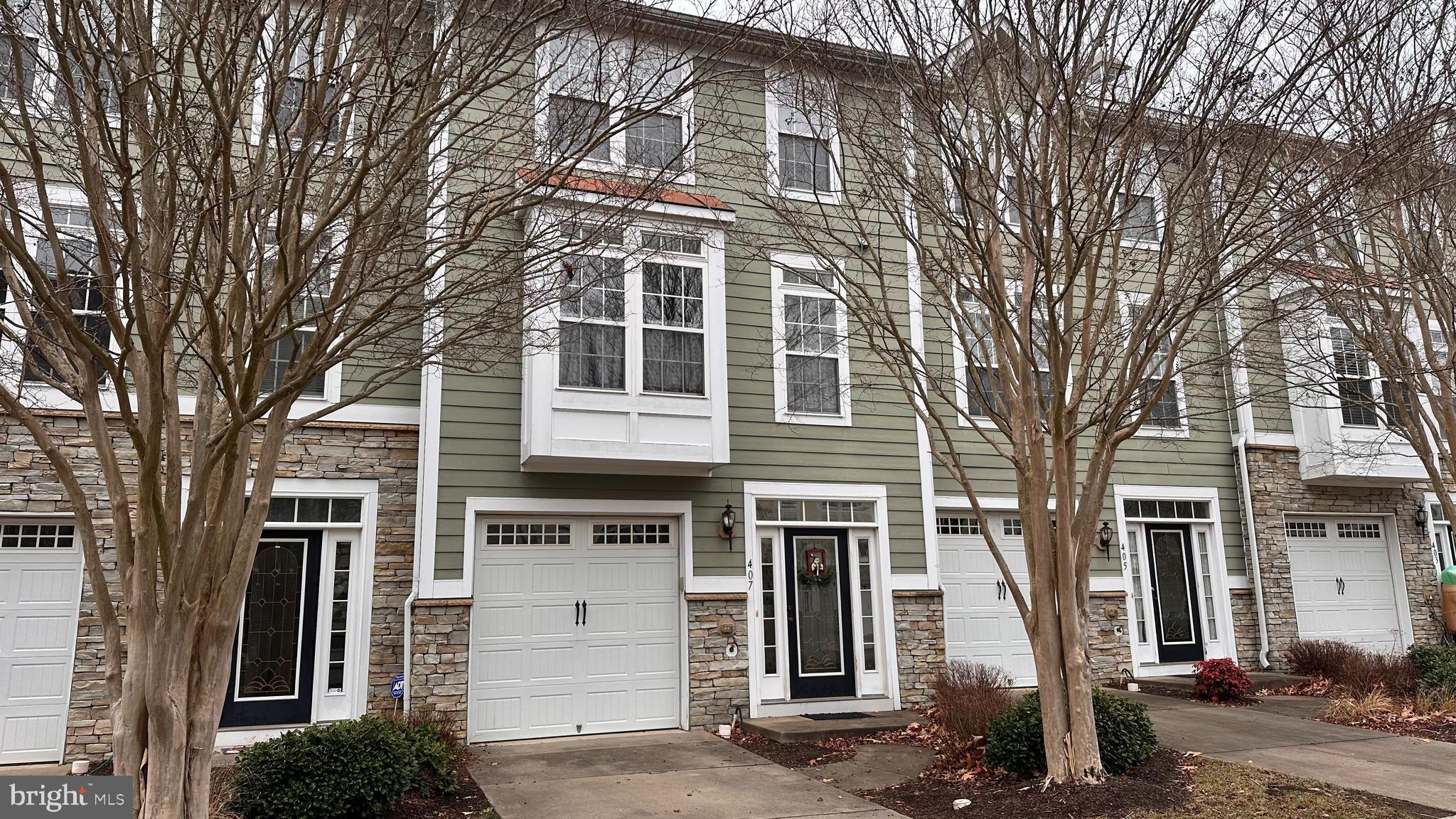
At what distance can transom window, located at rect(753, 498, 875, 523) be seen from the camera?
965 centimetres

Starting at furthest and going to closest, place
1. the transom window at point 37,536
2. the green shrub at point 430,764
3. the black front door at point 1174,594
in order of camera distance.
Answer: the black front door at point 1174,594 < the transom window at point 37,536 < the green shrub at point 430,764

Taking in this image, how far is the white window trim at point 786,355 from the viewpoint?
9.88m

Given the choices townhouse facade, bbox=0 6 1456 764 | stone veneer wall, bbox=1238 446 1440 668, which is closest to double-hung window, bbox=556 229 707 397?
townhouse facade, bbox=0 6 1456 764

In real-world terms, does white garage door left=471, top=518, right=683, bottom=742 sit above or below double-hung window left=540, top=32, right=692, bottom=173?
below

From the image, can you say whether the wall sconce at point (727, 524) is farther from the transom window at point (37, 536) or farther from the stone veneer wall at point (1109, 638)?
the transom window at point (37, 536)

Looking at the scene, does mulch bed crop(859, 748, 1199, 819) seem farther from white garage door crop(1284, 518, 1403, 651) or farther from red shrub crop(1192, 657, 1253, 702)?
white garage door crop(1284, 518, 1403, 651)

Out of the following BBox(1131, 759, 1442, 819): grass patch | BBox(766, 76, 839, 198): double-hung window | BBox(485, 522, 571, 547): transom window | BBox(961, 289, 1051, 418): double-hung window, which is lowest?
BBox(1131, 759, 1442, 819): grass patch

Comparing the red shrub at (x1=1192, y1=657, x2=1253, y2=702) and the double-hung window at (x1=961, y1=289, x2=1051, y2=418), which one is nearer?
the double-hung window at (x1=961, y1=289, x2=1051, y2=418)

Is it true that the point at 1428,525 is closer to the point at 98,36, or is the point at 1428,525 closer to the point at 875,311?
the point at 875,311

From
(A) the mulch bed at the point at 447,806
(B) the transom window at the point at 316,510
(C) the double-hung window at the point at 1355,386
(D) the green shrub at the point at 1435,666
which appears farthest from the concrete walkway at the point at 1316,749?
(B) the transom window at the point at 316,510

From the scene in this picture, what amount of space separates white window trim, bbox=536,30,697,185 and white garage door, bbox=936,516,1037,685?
197 inches

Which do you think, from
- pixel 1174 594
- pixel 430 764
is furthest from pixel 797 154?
pixel 430 764

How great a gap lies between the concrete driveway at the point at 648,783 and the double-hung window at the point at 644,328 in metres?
3.19

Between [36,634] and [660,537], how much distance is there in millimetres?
5193
